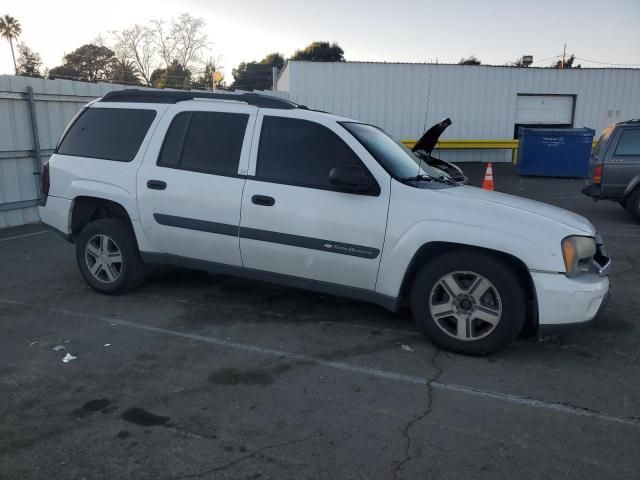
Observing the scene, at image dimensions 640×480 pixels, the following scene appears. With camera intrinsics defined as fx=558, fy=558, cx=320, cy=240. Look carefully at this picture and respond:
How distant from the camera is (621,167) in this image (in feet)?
33.3

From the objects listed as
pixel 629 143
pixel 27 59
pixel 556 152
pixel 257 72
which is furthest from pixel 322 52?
pixel 629 143

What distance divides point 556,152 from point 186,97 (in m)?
15.5

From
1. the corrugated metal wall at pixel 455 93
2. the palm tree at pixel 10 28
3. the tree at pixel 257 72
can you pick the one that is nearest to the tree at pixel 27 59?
the palm tree at pixel 10 28

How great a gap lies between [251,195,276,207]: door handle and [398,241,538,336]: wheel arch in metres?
1.26

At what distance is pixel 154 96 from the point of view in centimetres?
549

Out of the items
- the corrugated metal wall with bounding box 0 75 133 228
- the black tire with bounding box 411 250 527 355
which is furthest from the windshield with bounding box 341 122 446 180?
the corrugated metal wall with bounding box 0 75 133 228

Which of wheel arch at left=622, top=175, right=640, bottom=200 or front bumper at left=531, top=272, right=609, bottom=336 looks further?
wheel arch at left=622, top=175, right=640, bottom=200

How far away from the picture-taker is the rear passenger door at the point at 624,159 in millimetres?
10125

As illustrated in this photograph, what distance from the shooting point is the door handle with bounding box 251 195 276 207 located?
4637 mm

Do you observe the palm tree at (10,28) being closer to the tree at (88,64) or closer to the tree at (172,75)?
the tree at (88,64)

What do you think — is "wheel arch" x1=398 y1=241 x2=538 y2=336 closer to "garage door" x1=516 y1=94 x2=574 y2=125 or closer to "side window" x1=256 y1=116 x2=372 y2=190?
"side window" x1=256 y1=116 x2=372 y2=190

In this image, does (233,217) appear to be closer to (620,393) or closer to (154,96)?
(154,96)

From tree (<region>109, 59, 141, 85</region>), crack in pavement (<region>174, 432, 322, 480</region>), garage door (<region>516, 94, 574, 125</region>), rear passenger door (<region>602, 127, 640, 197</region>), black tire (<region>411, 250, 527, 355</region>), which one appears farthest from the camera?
tree (<region>109, 59, 141, 85</region>)

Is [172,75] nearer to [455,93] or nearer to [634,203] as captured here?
[455,93]
